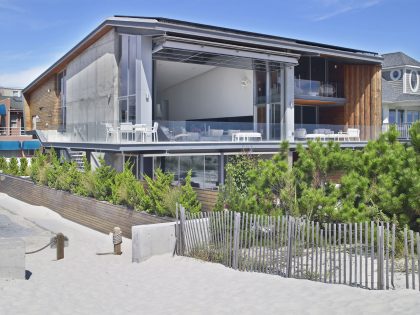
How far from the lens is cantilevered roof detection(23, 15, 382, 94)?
907 inches

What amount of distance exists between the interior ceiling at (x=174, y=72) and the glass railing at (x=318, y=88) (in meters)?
5.65

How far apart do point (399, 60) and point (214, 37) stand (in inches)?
941

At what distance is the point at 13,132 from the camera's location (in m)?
58.1

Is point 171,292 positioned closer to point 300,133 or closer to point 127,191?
point 127,191

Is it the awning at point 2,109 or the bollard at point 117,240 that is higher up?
the awning at point 2,109

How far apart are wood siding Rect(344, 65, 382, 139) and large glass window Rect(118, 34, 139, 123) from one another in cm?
1608

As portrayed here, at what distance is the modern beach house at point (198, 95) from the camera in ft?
76.8

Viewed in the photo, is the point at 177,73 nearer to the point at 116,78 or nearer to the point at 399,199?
the point at 116,78

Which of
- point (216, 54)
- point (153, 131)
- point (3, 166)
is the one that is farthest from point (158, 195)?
point (3, 166)

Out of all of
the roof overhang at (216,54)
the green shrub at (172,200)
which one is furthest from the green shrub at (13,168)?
the green shrub at (172,200)

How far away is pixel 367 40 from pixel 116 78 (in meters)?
27.8

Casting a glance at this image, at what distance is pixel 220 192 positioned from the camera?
1482 centimetres

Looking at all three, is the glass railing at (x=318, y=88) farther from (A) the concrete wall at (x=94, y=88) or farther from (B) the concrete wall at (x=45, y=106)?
(B) the concrete wall at (x=45, y=106)

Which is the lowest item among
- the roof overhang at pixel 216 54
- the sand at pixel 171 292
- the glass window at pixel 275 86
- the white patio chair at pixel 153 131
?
the sand at pixel 171 292
